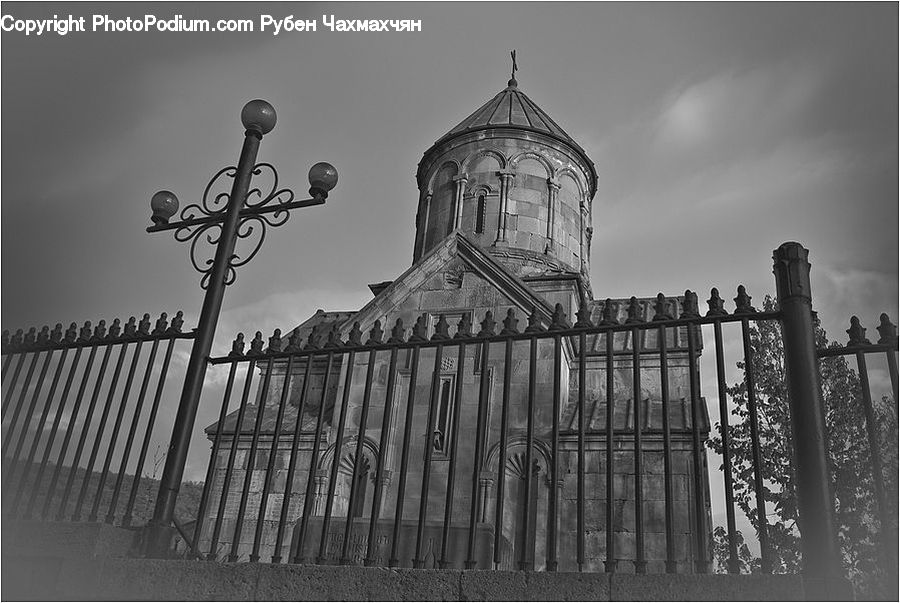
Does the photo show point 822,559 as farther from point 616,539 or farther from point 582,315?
point 616,539

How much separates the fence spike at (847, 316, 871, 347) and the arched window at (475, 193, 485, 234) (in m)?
13.0

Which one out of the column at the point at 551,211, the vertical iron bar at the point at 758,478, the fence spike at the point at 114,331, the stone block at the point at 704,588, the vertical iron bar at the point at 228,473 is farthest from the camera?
the column at the point at 551,211

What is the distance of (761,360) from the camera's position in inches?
683

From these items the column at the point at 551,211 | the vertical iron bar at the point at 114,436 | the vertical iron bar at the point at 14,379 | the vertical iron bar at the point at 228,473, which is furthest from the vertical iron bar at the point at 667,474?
the column at the point at 551,211

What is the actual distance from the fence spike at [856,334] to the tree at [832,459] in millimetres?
8446

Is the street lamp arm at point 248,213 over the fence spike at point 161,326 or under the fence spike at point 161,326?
over

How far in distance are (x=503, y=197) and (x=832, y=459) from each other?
9.53 meters

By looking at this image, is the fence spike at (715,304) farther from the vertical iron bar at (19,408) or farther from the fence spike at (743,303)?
the vertical iron bar at (19,408)

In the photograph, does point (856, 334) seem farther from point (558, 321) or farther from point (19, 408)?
point (19, 408)

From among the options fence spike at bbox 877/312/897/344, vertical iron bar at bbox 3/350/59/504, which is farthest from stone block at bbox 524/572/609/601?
vertical iron bar at bbox 3/350/59/504

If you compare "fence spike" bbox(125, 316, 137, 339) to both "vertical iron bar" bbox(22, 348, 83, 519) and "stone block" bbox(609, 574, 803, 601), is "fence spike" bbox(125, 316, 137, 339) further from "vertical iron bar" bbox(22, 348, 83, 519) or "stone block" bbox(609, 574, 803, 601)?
"stone block" bbox(609, 574, 803, 601)

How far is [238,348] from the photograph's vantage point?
521 centimetres

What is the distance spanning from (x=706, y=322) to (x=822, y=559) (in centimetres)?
137

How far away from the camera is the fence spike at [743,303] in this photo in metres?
3.97
